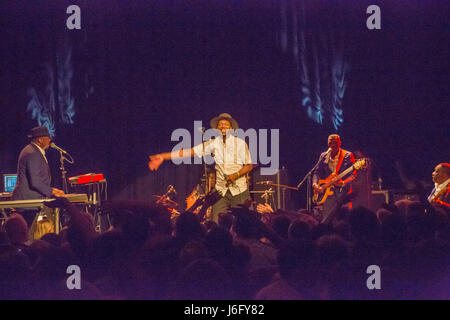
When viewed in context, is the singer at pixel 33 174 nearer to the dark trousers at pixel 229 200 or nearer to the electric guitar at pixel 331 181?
the dark trousers at pixel 229 200

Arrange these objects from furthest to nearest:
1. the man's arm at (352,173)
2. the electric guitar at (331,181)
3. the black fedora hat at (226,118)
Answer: the electric guitar at (331,181) → the man's arm at (352,173) → the black fedora hat at (226,118)

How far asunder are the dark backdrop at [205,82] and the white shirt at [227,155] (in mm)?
→ 4209

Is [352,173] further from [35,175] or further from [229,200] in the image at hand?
[35,175]

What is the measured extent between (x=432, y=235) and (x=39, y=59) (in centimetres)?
970

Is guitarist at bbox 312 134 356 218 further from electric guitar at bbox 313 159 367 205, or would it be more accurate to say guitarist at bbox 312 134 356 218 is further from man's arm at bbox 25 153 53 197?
man's arm at bbox 25 153 53 197

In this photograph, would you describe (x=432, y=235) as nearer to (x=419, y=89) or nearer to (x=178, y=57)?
(x=419, y=89)

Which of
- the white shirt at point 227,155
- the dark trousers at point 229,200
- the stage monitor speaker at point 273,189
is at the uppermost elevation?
the white shirt at point 227,155

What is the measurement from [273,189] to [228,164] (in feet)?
14.3

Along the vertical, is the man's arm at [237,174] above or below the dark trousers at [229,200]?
above

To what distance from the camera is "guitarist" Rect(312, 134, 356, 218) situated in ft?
25.5

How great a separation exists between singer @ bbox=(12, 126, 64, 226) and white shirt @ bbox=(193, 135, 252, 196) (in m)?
2.11

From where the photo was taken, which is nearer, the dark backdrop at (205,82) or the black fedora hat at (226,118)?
the black fedora hat at (226,118)

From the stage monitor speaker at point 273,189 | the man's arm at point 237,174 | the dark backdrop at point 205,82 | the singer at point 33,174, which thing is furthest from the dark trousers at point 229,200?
the dark backdrop at point 205,82

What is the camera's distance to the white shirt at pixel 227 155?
602 cm
